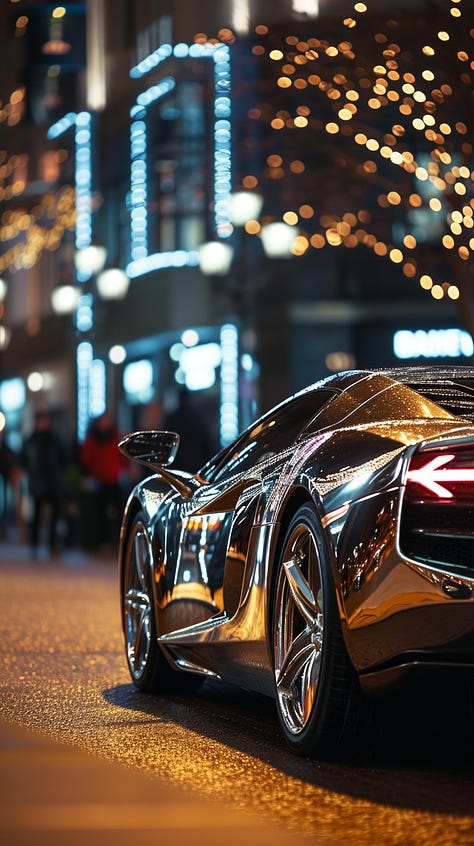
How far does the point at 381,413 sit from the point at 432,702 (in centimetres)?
97

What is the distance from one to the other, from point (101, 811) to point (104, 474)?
1834cm

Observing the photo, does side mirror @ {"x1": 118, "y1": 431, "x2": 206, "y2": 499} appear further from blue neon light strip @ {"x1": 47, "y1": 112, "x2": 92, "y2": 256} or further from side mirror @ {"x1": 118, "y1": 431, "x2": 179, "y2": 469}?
blue neon light strip @ {"x1": 47, "y1": 112, "x2": 92, "y2": 256}

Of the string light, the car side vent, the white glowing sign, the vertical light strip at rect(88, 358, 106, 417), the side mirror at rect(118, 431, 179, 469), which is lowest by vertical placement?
the car side vent

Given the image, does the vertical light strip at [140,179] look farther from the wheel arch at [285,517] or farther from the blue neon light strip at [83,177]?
the wheel arch at [285,517]

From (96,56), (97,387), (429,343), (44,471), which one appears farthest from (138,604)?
(96,56)

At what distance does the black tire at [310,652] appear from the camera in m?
5.35

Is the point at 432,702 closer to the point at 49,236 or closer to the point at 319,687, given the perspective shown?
the point at 319,687

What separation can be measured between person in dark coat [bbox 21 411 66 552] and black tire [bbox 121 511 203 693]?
1491cm

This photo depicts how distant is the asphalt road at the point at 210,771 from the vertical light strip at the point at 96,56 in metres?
32.6

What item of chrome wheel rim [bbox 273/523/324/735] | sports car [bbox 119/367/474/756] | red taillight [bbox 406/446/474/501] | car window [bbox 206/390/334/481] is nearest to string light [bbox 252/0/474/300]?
car window [bbox 206/390/334/481]

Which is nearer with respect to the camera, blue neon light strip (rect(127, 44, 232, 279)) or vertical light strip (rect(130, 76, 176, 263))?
blue neon light strip (rect(127, 44, 232, 279))

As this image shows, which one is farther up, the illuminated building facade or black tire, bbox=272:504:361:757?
the illuminated building facade

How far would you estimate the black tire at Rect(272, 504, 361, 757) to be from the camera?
5348mm

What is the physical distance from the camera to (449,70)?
16.5 metres
